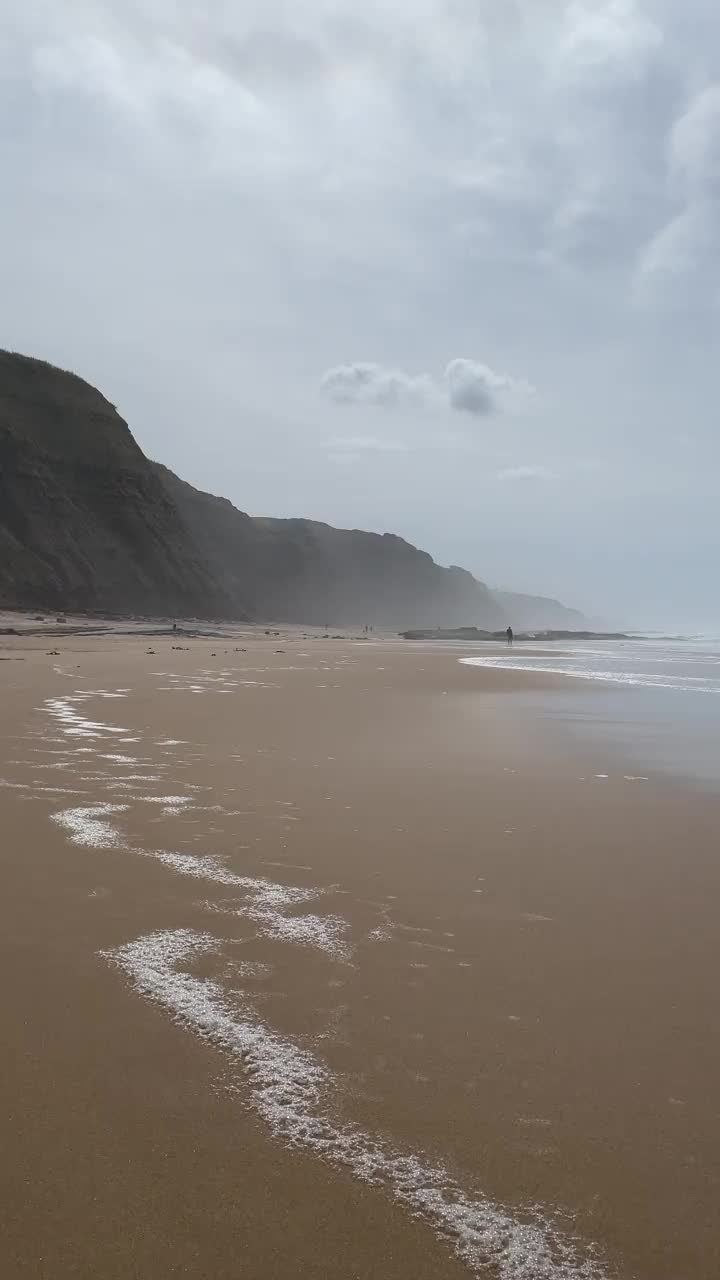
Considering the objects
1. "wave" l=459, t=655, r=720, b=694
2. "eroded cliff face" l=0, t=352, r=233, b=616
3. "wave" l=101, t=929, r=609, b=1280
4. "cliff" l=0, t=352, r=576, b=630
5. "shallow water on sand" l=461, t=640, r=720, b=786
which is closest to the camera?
"wave" l=101, t=929, r=609, b=1280

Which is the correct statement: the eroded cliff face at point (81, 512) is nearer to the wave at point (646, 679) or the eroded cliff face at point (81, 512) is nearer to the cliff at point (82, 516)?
the cliff at point (82, 516)

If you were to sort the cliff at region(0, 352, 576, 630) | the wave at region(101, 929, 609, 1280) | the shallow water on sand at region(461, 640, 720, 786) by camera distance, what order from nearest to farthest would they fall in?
the wave at region(101, 929, 609, 1280), the shallow water on sand at region(461, 640, 720, 786), the cliff at region(0, 352, 576, 630)

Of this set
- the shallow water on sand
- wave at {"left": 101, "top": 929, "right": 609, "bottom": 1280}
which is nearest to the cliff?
the shallow water on sand

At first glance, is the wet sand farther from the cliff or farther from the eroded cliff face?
the eroded cliff face

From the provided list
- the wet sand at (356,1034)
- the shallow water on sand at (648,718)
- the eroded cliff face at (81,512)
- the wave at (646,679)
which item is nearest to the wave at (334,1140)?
the wet sand at (356,1034)

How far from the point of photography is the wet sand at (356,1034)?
5.22 feet

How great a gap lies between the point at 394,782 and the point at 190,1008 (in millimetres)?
3345

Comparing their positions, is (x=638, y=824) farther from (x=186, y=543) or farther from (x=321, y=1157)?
(x=186, y=543)

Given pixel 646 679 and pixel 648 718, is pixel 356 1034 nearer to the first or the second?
pixel 648 718

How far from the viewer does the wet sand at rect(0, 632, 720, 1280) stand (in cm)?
159

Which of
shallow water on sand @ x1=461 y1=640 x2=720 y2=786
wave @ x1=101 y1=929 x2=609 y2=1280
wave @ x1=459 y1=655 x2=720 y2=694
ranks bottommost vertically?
wave @ x1=101 y1=929 x2=609 y2=1280

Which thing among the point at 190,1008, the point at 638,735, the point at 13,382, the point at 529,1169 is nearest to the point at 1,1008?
the point at 190,1008

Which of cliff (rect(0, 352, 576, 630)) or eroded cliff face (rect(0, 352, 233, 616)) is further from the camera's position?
eroded cliff face (rect(0, 352, 233, 616))

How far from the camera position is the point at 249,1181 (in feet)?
5.55
